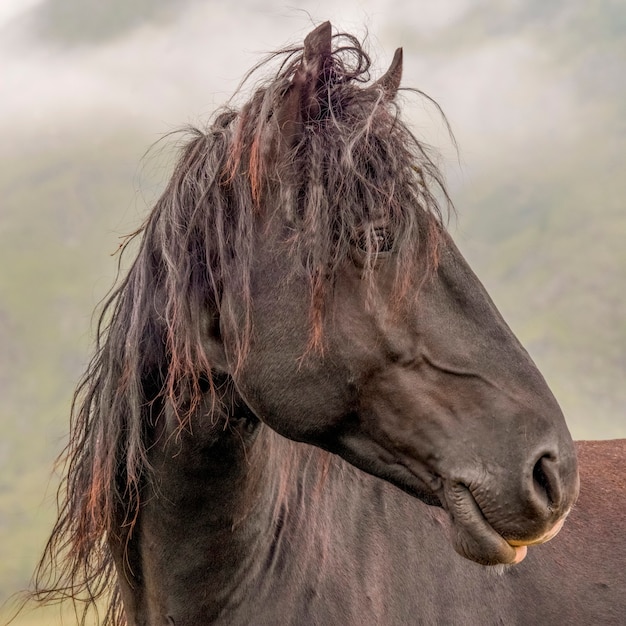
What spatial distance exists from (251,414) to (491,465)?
0.81 m

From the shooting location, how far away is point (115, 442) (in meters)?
2.68

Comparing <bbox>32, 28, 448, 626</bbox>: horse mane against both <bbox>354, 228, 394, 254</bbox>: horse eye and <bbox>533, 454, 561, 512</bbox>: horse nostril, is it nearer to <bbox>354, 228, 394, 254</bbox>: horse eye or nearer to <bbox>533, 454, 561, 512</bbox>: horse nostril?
<bbox>354, 228, 394, 254</bbox>: horse eye

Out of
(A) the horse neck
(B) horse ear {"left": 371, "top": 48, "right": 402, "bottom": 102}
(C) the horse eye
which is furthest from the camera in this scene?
(B) horse ear {"left": 371, "top": 48, "right": 402, "bottom": 102}

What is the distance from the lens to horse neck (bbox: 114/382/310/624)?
103 inches

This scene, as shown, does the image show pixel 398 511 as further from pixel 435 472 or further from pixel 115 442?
pixel 115 442

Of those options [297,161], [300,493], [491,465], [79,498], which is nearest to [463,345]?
[491,465]

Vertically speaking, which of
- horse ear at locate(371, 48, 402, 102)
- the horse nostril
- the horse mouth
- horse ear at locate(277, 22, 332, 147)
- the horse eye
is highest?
horse ear at locate(371, 48, 402, 102)

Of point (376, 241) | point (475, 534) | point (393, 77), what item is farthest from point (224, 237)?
point (475, 534)

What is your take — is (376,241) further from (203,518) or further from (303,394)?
(203,518)

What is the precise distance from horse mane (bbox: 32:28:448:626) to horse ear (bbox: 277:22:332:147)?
0.03 meters

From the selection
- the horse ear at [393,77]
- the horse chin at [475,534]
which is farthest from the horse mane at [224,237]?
the horse chin at [475,534]

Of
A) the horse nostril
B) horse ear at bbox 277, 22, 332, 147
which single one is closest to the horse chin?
the horse nostril

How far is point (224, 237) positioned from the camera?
2.46 metres

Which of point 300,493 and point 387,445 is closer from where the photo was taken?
point 387,445
